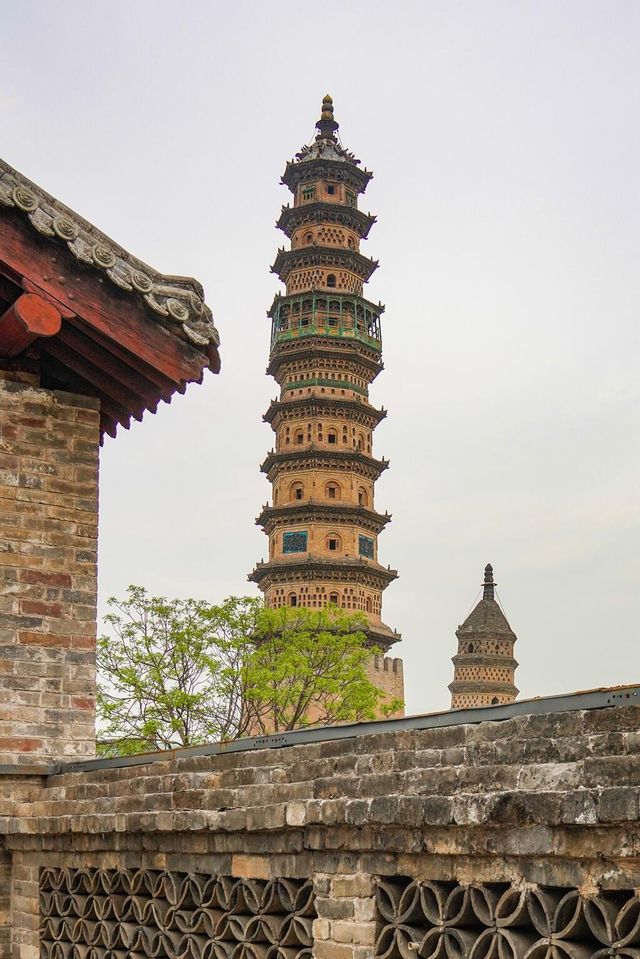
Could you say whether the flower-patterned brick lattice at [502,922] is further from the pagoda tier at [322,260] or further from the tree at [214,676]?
the pagoda tier at [322,260]

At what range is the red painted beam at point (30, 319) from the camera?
846 cm

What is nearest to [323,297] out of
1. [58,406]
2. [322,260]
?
[322,260]

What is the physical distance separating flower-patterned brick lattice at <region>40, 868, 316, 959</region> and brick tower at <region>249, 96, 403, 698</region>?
39.1 meters

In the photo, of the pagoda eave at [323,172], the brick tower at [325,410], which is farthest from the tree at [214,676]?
the pagoda eave at [323,172]

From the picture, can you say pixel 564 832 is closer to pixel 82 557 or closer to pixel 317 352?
pixel 82 557

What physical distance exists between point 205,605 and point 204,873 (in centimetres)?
2634

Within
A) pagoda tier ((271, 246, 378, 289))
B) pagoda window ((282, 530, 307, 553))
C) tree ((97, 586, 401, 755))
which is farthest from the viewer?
pagoda tier ((271, 246, 378, 289))

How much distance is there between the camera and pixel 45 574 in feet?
28.9

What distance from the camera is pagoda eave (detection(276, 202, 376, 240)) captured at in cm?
5291

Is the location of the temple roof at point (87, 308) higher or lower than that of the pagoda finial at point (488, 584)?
lower

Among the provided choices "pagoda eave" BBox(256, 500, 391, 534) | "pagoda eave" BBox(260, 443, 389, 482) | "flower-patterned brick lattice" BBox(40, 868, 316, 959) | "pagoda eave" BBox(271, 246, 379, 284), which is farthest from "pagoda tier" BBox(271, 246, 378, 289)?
"flower-patterned brick lattice" BBox(40, 868, 316, 959)

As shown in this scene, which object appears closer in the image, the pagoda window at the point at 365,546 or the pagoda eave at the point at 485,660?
the pagoda window at the point at 365,546

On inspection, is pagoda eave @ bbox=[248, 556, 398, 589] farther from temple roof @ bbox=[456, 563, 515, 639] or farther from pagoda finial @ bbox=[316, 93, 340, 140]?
pagoda finial @ bbox=[316, 93, 340, 140]

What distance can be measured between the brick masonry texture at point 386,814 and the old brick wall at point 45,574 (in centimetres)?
138
